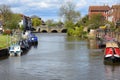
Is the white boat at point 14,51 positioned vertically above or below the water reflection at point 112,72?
above

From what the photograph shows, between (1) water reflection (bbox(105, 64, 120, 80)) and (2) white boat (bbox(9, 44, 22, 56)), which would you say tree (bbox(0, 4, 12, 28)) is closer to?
(2) white boat (bbox(9, 44, 22, 56))

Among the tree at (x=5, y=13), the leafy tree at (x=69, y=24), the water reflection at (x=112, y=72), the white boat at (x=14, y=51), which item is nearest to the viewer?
the water reflection at (x=112, y=72)

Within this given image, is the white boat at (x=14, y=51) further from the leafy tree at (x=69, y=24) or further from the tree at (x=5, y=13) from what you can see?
the leafy tree at (x=69, y=24)

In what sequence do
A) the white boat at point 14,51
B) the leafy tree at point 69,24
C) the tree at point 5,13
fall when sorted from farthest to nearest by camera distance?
the leafy tree at point 69,24
the tree at point 5,13
the white boat at point 14,51

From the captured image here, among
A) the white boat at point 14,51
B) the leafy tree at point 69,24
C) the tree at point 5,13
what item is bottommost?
the white boat at point 14,51

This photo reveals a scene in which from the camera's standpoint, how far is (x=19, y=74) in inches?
1731

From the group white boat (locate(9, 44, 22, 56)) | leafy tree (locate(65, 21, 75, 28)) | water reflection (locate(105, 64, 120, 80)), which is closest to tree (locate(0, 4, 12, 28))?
leafy tree (locate(65, 21, 75, 28))

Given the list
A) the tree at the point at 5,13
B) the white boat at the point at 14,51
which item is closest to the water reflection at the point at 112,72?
the white boat at the point at 14,51

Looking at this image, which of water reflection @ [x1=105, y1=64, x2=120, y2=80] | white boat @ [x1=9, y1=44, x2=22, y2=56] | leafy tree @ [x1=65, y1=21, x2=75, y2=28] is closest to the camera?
water reflection @ [x1=105, y1=64, x2=120, y2=80]

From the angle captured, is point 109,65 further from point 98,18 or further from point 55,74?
point 98,18

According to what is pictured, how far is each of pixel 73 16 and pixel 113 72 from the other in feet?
458

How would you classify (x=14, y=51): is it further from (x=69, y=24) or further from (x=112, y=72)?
(x=69, y=24)

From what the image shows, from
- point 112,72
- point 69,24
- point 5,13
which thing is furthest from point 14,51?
point 69,24

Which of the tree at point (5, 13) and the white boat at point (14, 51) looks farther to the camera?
the tree at point (5, 13)
